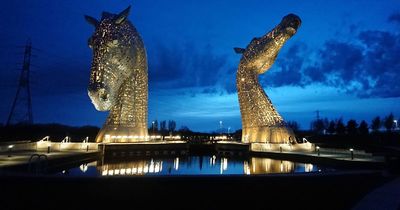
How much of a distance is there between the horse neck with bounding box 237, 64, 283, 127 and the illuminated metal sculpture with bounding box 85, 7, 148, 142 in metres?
6.84

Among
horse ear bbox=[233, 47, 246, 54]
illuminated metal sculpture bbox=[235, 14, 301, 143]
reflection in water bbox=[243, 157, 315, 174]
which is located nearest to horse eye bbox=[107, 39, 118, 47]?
illuminated metal sculpture bbox=[235, 14, 301, 143]

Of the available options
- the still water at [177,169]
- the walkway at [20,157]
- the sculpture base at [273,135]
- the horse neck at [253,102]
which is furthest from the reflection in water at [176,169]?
the horse neck at [253,102]

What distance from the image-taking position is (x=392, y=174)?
1004 cm

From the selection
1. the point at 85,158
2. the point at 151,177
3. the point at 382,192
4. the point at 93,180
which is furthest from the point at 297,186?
the point at 85,158

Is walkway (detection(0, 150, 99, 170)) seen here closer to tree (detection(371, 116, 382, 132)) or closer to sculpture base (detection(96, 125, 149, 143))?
sculpture base (detection(96, 125, 149, 143))

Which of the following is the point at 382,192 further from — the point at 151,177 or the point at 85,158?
the point at 85,158

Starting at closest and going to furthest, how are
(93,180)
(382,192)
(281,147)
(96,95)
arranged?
(93,180) < (382,192) < (96,95) < (281,147)

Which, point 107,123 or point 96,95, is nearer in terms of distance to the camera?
point 96,95

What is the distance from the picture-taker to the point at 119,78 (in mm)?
21266

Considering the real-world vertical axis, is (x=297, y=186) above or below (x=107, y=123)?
below

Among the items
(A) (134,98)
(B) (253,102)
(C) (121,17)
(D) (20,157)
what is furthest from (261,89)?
(D) (20,157)

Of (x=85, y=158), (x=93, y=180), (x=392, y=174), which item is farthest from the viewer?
(x=85, y=158)

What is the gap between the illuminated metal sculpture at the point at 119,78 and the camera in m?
19.4

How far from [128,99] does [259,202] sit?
54.8ft
